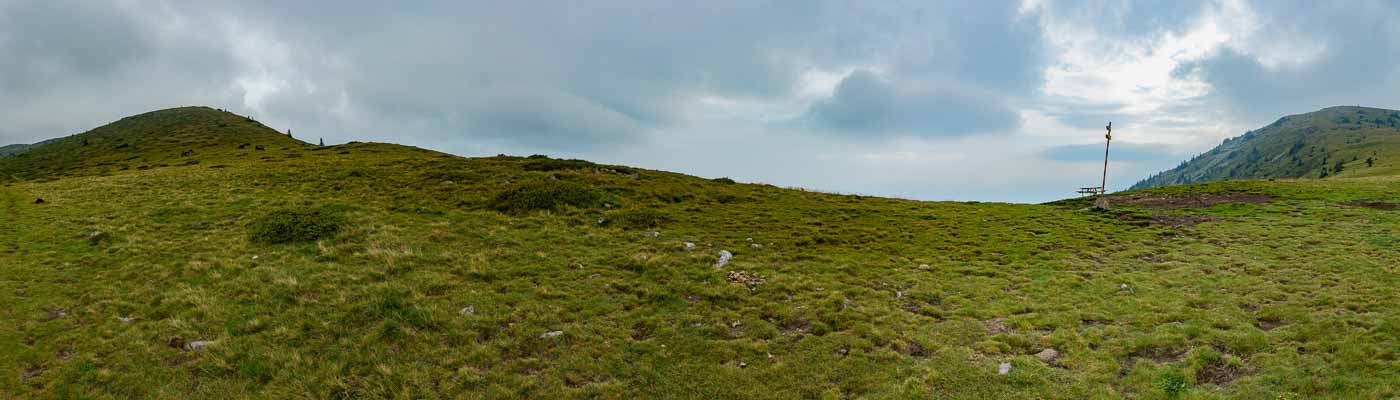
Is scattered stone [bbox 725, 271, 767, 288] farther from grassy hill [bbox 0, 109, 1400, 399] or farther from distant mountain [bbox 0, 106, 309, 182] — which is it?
distant mountain [bbox 0, 106, 309, 182]

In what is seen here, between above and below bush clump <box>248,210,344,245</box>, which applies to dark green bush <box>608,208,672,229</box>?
above

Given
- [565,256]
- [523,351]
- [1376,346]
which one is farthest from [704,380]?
[1376,346]

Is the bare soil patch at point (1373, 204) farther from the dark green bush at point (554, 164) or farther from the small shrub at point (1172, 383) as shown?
→ the dark green bush at point (554, 164)

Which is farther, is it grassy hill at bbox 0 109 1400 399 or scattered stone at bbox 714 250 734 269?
scattered stone at bbox 714 250 734 269

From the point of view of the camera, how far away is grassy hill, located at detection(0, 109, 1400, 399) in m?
10.9

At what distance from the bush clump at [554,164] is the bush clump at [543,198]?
1009 centimetres

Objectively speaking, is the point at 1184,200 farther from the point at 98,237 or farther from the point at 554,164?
the point at 98,237

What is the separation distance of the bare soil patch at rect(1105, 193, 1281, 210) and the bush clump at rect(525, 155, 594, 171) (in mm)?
40407

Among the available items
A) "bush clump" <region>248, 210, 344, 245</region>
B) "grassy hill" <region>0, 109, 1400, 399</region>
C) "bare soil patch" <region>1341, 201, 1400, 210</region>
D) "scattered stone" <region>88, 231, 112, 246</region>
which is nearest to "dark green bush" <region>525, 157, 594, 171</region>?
"grassy hill" <region>0, 109, 1400, 399</region>

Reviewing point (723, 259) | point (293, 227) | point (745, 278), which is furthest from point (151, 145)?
point (745, 278)

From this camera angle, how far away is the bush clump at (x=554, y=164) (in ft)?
139

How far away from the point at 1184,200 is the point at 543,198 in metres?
44.8

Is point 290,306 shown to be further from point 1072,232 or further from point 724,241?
point 1072,232

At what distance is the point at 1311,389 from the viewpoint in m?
9.42
